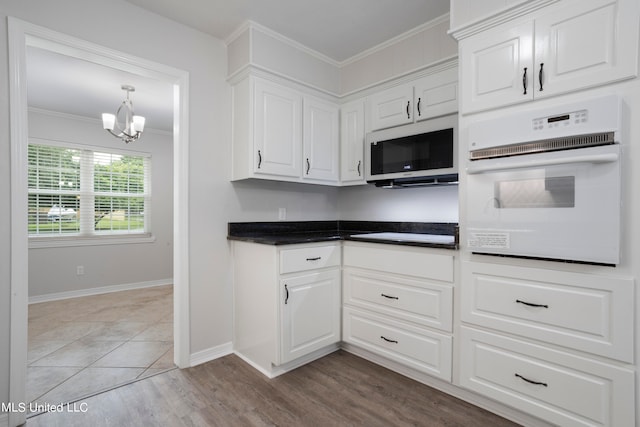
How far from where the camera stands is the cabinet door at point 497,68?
5.05 feet

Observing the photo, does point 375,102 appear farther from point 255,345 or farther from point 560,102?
point 255,345

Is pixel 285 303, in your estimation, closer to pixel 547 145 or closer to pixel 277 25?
pixel 547 145

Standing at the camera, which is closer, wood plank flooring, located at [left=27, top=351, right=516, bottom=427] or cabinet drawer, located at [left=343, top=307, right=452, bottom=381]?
wood plank flooring, located at [left=27, top=351, right=516, bottom=427]

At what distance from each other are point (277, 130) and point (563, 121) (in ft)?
5.90

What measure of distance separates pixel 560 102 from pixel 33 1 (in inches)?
110

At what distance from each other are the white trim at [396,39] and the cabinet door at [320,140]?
1.39 ft

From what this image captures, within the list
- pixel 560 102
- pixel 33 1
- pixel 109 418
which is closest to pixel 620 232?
pixel 560 102

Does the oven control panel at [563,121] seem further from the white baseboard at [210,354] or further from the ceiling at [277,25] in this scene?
the white baseboard at [210,354]

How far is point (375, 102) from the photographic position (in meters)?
2.67

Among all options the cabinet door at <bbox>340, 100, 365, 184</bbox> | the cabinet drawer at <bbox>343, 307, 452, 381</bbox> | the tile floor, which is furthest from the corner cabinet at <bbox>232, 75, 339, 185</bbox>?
the tile floor

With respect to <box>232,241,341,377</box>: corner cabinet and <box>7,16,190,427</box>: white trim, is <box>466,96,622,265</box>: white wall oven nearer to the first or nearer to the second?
<box>232,241,341,377</box>: corner cabinet

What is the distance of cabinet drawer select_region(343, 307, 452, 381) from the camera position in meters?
1.90
